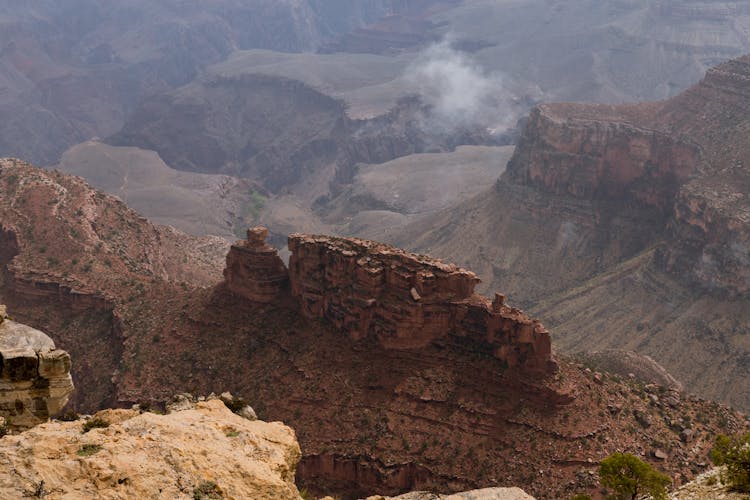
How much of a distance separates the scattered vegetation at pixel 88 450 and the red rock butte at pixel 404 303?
110 feet

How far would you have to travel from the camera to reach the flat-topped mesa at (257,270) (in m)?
65.8

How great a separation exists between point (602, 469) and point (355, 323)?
24.7 m

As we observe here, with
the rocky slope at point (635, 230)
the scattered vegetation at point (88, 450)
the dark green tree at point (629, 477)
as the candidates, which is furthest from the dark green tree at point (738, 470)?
the rocky slope at point (635, 230)

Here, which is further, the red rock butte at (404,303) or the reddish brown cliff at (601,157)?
the reddish brown cliff at (601,157)

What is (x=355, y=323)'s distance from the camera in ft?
194

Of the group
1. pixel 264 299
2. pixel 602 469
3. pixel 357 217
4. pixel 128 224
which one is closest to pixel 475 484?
pixel 602 469

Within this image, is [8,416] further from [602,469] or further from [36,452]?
[602,469]

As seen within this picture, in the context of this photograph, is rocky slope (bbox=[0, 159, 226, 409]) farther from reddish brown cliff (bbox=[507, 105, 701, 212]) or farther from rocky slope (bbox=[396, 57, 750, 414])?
reddish brown cliff (bbox=[507, 105, 701, 212])

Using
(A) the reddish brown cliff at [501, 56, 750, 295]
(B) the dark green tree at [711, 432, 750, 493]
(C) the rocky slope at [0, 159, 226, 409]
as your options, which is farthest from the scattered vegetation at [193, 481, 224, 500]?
(A) the reddish brown cliff at [501, 56, 750, 295]

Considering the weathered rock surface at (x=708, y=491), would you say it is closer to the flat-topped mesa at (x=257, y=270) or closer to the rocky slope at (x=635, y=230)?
the flat-topped mesa at (x=257, y=270)

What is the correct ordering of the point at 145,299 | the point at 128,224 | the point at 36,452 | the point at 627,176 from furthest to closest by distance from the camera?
the point at 627,176
the point at 128,224
the point at 145,299
the point at 36,452

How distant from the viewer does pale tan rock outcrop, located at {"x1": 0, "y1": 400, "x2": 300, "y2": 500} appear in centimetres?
2295

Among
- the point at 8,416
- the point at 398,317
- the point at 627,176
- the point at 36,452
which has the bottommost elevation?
the point at 627,176

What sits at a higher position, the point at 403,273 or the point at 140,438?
the point at 140,438
